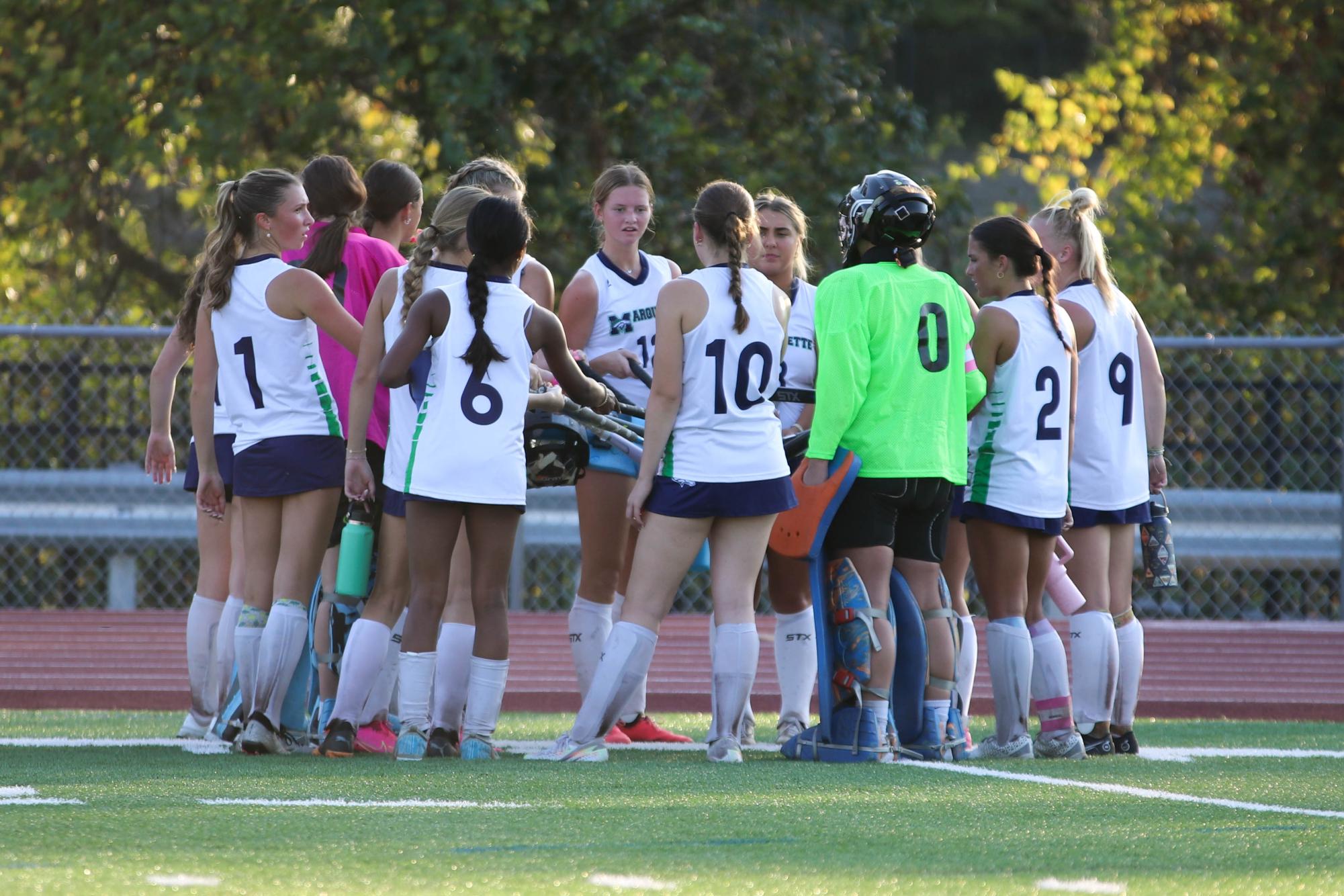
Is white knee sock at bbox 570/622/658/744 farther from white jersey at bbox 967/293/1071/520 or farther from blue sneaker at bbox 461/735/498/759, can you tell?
white jersey at bbox 967/293/1071/520

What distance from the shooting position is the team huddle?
5.34m

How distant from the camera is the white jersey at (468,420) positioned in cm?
520

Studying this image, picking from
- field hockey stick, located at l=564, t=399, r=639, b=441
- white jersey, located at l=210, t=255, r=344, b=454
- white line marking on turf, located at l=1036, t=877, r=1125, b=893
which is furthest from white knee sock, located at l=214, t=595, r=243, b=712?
white line marking on turf, located at l=1036, t=877, r=1125, b=893

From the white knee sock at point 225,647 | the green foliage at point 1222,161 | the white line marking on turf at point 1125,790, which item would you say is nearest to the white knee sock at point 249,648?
the white knee sock at point 225,647

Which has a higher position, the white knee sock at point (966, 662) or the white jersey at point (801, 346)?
the white jersey at point (801, 346)

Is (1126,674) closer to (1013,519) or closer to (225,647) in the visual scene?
(1013,519)

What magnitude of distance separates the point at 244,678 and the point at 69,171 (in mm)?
7967

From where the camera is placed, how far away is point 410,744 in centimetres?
540

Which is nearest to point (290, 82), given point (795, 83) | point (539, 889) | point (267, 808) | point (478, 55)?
point (478, 55)

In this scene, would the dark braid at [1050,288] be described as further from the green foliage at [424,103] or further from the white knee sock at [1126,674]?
the green foliage at [424,103]

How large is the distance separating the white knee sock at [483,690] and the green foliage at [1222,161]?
8.40 metres

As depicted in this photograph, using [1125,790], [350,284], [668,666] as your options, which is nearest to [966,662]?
[1125,790]

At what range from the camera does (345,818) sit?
4121 millimetres

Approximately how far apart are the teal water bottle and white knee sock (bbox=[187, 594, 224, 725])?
0.83 metres
